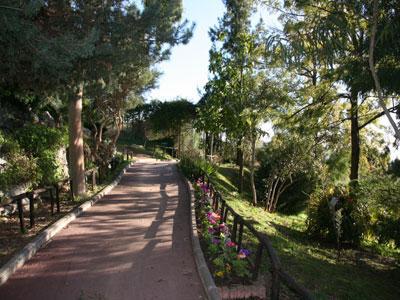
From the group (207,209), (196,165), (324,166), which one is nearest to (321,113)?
(324,166)

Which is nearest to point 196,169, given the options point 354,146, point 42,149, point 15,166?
point 354,146

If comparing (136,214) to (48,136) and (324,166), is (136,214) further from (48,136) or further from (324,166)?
(324,166)

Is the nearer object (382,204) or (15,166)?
(382,204)

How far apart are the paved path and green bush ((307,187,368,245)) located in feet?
14.1

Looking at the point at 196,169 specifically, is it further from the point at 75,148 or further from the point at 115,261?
the point at 115,261

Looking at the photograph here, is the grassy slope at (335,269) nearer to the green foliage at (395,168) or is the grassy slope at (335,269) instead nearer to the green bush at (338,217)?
the green bush at (338,217)

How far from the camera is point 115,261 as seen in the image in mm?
6895

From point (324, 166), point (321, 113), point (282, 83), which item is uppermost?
point (282, 83)

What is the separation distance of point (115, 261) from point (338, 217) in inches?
264

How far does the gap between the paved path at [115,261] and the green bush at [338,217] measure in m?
4.31

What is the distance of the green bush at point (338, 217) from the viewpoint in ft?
38.1

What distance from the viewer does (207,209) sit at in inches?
391

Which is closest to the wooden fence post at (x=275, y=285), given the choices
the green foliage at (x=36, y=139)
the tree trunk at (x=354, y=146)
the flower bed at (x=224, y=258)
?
the flower bed at (x=224, y=258)

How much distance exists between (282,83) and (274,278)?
12637 millimetres
